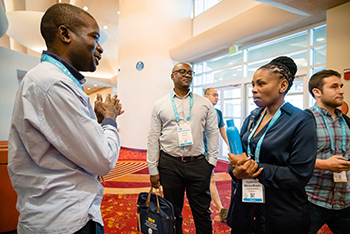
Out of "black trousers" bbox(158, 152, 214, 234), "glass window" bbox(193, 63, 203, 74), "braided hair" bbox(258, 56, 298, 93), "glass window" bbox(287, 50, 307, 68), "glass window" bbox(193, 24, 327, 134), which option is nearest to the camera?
"braided hair" bbox(258, 56, 298, 93)

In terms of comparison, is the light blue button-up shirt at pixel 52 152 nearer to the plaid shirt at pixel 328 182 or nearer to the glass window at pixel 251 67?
the plaid shirt at pixel 328 182

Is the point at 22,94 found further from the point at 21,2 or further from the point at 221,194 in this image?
the point at 21,2

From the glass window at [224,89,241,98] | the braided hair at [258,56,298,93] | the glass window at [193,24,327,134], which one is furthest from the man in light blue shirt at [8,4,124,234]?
the glass window at [224,89,241,98]

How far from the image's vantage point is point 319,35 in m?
4.24

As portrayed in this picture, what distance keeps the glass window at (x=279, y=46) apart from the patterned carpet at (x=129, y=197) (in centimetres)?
321

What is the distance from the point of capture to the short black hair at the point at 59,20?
896mm

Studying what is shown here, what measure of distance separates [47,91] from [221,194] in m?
3.39

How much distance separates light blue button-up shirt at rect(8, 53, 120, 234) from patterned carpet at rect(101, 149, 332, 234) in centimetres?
179

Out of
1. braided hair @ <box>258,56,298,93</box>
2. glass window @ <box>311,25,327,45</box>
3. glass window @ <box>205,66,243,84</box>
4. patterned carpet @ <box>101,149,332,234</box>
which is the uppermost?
glass window @ <box>311,25,327,45</box>

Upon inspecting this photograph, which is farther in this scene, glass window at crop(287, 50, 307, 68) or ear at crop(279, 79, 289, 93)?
glass window at crop(287, 50, 307, 68)

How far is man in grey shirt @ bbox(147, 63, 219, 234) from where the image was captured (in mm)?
1860

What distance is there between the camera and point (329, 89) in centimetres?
155

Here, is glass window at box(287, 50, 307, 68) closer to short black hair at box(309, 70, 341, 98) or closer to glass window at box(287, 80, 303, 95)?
glass window at box(287, 80, 303, 95)

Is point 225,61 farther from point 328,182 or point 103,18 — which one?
point 103,18
